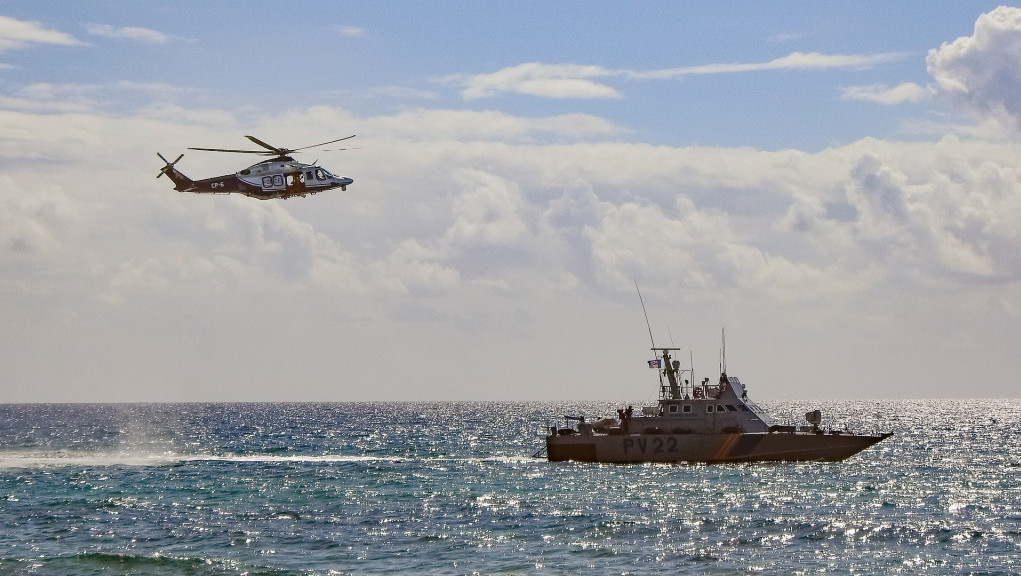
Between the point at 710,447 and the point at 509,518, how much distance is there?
23378 mm

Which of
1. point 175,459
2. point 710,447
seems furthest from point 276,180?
point 175,459

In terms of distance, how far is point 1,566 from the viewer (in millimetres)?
35281

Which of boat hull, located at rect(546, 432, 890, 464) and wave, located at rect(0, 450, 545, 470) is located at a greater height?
boat hull, located at rect(546, 432, 890, 464)

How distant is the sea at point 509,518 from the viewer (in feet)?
117

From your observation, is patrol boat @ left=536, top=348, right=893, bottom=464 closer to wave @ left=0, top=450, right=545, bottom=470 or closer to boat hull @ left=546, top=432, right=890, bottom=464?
boat hull @ left=546, top=432, right=890, bottom=464

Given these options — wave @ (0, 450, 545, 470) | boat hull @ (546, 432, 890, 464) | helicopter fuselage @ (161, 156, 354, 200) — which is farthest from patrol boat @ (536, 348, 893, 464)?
helicopter fuselage @ (161, 156, 354, 200)

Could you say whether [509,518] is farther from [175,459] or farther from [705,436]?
[175,459]

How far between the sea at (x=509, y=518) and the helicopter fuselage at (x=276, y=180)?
13.9 m

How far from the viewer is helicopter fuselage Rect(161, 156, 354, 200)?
51156 millimetres

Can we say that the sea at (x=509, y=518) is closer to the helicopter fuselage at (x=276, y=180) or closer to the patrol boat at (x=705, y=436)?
the patrol boat at (x=705, y=436)

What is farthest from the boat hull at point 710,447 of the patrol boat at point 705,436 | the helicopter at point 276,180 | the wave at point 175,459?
the helicopter at point 276,180

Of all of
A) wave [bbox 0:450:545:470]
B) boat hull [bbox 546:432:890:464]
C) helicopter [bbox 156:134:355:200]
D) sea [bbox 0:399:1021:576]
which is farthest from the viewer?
wave [bbox 0:450:545:470]

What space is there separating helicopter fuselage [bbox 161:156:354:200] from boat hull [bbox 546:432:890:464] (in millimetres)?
23532

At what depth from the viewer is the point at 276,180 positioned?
168 feet
